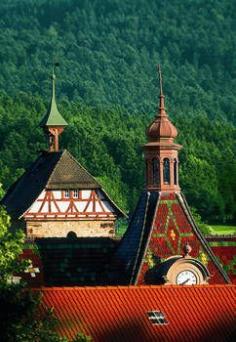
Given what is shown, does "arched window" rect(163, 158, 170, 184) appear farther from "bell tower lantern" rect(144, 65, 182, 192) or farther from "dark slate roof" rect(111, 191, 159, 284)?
"dark slate roof" rect(111, 191, 159, 284)

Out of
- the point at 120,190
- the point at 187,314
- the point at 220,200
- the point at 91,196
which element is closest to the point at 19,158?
the point at 120,190

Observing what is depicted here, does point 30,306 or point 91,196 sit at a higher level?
point 91,196

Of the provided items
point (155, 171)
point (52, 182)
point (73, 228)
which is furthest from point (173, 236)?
point (52, 182)

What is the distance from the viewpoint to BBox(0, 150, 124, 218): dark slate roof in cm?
10431

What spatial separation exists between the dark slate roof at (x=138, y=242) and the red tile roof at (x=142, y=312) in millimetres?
6685

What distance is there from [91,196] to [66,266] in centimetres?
4724

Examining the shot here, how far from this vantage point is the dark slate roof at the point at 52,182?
342ft

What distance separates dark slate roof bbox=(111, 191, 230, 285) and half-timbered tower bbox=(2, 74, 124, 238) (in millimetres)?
42734

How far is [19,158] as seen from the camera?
170m

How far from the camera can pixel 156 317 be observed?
4741cm

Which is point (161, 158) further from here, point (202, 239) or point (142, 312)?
point (142, 312)

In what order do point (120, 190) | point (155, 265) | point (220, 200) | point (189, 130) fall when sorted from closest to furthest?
point (155, 265)
point (220, 200)
point (120, 190)
point (189, 130)

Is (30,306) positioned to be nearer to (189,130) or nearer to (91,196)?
(91,196)

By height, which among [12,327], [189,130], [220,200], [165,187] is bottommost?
[12,327]
